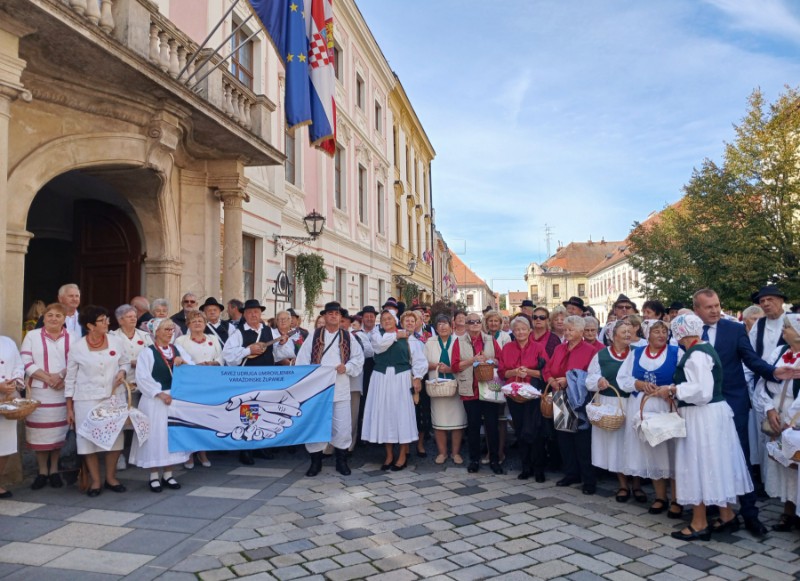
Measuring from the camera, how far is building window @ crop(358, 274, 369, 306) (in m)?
21.6

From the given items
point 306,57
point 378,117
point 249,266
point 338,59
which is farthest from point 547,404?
point 378,117

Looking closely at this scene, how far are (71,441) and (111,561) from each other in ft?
15.4

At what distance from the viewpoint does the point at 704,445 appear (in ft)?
15.6

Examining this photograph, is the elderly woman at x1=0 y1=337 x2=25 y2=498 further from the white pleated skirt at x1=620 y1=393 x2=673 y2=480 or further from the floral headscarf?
the floral headscarf

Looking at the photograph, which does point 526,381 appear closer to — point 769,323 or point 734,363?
point 734,363

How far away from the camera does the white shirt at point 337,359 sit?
Answer: 22.9ft

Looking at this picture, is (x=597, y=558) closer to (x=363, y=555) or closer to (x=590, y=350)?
(x=363, y=555)

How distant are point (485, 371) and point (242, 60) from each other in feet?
32.1

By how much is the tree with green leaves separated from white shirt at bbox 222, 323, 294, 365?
13.6 meters

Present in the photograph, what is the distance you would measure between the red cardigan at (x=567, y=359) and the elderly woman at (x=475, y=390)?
2.80 feet

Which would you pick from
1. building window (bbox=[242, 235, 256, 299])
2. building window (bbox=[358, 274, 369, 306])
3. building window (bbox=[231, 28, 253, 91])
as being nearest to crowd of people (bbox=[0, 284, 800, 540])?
building window (bbox=[242, 235, 256, 299])

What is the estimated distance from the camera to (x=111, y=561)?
13.4ft

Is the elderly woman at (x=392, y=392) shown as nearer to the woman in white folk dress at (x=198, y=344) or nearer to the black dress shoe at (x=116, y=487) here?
the woman in white folk dress at (x=198, y=344)

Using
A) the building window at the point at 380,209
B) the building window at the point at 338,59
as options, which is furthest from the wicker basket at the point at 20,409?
the building window at the point at 380,209
